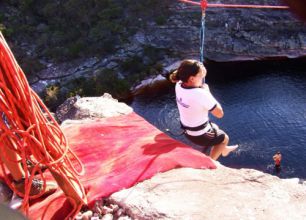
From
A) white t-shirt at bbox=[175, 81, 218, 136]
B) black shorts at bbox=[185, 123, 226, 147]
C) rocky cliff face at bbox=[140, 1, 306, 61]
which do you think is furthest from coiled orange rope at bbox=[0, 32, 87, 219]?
rocky cliff face at bbox=[140, 1, 306, 61]

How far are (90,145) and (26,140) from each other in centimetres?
114

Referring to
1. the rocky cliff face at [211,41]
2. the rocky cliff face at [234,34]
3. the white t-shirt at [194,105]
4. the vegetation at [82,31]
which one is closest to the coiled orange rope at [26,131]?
the white t-shirt at [194,105]

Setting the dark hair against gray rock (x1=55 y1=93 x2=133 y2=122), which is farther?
gray rock (x1=55 y1=93 x2=133 y2=122)

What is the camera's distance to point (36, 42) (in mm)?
22359

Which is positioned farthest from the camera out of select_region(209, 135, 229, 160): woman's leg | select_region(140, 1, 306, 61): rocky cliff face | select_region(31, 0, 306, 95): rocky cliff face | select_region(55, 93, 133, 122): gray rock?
select_region(140, 1, 306, 61): rocky cliff face

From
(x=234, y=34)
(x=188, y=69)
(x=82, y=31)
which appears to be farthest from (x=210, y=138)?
(x=82, y=31)

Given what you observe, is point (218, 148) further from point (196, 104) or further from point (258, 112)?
point (258, 112)

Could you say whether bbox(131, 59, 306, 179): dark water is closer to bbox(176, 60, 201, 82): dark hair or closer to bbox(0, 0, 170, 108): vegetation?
bbox(0, 0, 170, 108): vegetation

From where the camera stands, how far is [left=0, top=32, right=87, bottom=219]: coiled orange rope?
231 centimetres

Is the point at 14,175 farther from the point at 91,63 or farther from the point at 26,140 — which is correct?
the point at 91,63

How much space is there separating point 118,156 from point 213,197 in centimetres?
89

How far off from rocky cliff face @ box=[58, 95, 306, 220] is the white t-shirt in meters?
0.43

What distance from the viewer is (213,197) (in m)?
2.68

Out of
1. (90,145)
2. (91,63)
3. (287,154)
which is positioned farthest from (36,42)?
(90,145)
